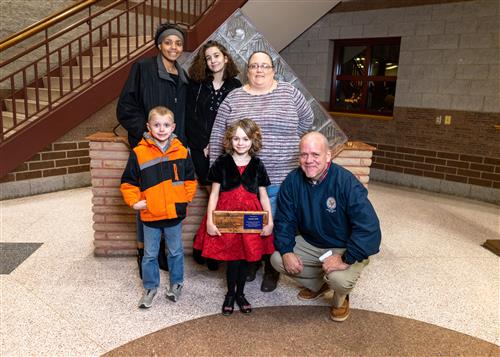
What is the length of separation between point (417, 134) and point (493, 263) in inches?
111

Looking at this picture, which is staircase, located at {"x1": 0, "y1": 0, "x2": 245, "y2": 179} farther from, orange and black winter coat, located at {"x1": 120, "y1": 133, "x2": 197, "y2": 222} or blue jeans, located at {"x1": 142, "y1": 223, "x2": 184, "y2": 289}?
blue jeans, located at {"x1": 142, "y1": 223, "x2": 184, "y2": 289}

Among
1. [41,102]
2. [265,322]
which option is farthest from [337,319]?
[41,102]

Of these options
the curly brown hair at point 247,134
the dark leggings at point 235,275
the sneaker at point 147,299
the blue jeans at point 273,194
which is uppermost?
the curly brown hair at point 247,134

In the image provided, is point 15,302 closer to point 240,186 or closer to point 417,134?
point 240,186

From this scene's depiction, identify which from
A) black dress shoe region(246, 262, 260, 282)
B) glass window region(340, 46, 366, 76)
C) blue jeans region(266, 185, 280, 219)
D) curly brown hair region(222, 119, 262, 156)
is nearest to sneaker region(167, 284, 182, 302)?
black dress shoe region(246, 262, 260, 282)

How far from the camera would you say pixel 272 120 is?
2.33m

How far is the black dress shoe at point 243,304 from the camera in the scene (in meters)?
2.33

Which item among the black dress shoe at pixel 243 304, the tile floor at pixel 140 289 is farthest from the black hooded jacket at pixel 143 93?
the black dress shoe at pixel 243 304

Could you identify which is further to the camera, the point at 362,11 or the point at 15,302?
the point at 362,11

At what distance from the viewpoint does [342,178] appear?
2.18 metres

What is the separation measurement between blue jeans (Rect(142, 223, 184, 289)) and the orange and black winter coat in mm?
123

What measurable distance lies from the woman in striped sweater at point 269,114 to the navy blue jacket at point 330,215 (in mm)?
148

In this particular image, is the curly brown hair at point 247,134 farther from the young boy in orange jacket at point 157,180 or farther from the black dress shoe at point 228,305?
the black dress shoe at point 228,305

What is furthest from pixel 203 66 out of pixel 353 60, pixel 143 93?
pixel 353 60
